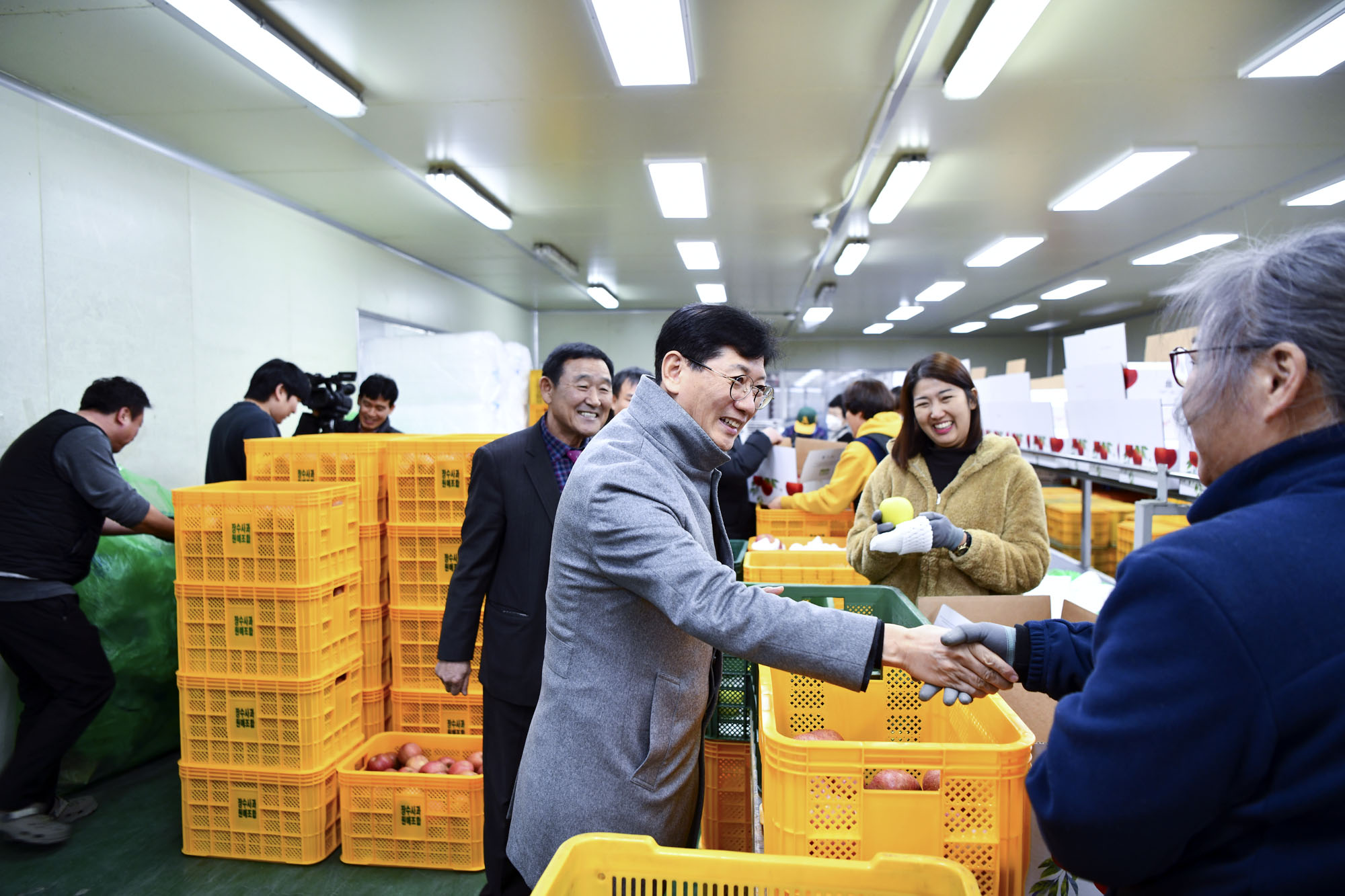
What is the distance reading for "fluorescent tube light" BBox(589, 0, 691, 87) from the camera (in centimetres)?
302

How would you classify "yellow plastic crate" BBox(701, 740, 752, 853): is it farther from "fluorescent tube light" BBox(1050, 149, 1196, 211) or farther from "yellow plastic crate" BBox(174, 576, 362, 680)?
"fluorescent tube light" BBox(1050, 149, 1196, 211)

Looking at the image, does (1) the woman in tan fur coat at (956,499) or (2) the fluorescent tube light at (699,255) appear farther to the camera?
(2) the fluorescent tube light at (699,255)

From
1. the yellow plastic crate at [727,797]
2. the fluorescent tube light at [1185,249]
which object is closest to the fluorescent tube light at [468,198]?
the yellow plastic crate at [727,797]

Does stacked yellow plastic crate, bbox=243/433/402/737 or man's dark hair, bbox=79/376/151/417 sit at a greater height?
man's dark hair, bbox=79/376/151/417

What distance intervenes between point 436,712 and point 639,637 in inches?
87.4

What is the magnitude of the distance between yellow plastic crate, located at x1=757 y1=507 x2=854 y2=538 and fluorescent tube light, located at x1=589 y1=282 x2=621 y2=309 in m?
7.10

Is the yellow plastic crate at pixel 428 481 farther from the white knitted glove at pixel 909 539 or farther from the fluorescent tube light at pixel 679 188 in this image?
the fluorescent tube light at pixel 679 188

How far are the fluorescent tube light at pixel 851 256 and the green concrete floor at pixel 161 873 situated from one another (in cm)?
611

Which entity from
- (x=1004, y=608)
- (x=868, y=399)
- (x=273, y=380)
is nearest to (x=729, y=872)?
(x=1004, y=608)

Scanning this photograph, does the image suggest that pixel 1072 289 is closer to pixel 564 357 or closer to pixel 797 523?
pixel 797 523

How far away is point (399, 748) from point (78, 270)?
2.99 metres

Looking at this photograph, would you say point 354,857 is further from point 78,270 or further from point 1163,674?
point 78,270

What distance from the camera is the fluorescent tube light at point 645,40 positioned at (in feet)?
9.91

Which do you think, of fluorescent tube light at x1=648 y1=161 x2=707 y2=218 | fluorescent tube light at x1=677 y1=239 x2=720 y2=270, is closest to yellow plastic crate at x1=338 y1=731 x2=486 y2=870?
fluorescent tube light at x1=648 y1=161 x2=707 y2=218
